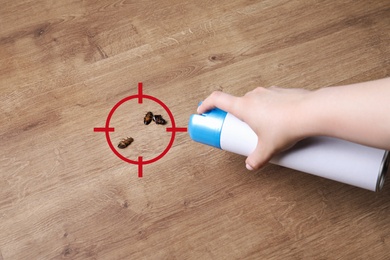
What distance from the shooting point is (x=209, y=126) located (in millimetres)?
880

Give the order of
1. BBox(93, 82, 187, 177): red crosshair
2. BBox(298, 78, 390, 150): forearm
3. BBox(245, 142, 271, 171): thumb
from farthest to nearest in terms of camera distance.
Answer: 1. BBox(93, 82, 187, 177): red crosshair
2. BBox(245, 142, 271, 171): thumb
3. BBox(298, 78, 390, 150): forearm

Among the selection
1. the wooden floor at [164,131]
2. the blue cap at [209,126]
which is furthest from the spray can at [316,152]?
the wooden floor at [164,131]

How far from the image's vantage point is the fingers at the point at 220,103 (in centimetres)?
86

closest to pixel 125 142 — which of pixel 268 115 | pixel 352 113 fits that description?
pixel 268 115

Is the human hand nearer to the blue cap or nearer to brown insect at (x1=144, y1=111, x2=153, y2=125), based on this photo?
the blue cap

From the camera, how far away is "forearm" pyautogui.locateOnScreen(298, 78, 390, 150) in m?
0.71

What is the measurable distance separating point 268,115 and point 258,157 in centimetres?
7

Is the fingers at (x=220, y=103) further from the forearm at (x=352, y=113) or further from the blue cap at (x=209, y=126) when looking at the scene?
the forearm at (x=352, y=113)

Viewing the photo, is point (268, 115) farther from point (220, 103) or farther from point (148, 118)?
point (148, 118)

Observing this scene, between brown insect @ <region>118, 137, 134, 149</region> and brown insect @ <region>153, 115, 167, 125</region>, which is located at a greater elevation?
brown insect @ <region>153, 115, 167, 125</region>

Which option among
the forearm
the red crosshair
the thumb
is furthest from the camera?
the red crosshair

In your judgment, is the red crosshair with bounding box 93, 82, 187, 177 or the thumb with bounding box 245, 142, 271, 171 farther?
the red crosshair with bounding box 93, 82, 187, 177

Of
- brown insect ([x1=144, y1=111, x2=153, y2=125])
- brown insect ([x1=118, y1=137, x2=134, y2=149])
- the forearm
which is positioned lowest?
brown insect ([x1=118, y1=137, x2=134, y2=149])

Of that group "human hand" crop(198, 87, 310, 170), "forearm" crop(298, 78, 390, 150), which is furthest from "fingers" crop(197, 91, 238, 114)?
"forearm" crop(298, 78, 390, 150)
